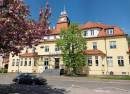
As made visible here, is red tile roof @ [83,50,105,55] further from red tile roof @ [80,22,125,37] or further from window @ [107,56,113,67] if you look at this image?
red tile roof @ [80,22,125,37]

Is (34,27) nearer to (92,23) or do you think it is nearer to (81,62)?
(81,62)

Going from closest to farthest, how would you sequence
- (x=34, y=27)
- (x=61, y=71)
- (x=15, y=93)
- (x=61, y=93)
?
(x=34, y=27) → (x=15, y=93) → (x=61, y=93) → (x=61, y=71)

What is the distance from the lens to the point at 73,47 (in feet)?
157

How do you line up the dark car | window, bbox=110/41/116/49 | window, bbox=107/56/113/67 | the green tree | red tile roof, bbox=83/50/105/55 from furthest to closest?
window, bbox=110/41/116/49 → red tile roof, bbox=83/50/105/55 → window, bbox=107/56/113/67 → the green tree → the dark car

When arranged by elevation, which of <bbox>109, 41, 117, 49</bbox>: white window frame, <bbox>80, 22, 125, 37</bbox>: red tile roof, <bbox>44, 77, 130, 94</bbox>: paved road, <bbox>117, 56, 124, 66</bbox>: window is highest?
<bbox>80, 22, 125, 37</bbox>: red tile roof

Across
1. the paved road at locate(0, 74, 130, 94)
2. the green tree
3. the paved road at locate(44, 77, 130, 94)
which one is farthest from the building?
the paved road at locate(0, 74, 130, 94)

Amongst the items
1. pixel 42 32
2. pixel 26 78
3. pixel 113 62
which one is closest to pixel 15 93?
pixel 42 32

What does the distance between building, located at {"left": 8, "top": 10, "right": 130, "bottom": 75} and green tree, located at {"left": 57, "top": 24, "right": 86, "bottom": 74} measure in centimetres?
387

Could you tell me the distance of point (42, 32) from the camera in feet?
45.3

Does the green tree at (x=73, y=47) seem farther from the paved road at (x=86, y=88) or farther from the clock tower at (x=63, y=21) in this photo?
the paved road at (x=86, y=88)

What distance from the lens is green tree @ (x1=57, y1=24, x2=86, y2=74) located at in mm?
47062

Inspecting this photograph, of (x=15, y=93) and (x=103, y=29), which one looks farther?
(x=103, y=29)

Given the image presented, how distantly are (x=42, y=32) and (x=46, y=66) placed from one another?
1699 inches

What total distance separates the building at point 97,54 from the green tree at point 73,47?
387cm
